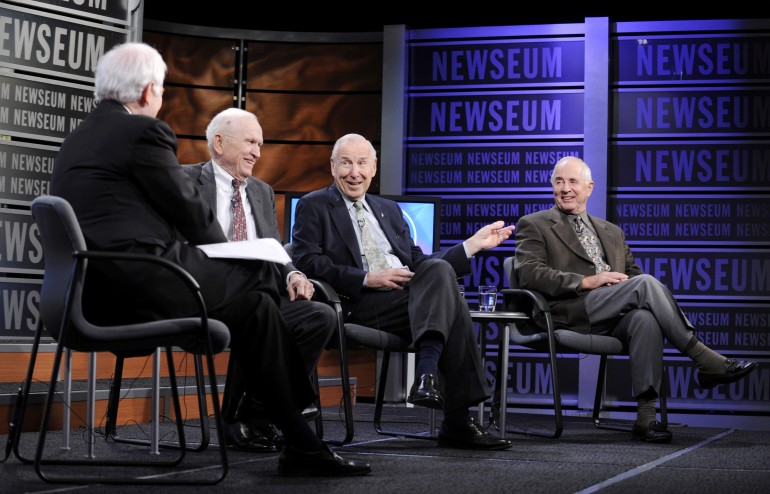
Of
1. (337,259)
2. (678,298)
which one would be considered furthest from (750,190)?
(337,259)

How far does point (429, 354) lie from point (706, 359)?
1.35 m

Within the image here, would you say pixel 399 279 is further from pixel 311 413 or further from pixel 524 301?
pixel 524 301

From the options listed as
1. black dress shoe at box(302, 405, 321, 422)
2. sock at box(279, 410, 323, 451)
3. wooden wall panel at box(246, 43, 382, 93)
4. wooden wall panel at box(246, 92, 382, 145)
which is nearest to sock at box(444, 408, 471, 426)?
black dress shoe at box(302, 405, 321, 422)

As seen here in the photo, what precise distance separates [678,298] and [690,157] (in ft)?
2.74

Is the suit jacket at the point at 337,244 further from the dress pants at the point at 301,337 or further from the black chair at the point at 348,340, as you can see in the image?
the dress pants at the point at 301,337

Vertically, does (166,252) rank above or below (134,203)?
below

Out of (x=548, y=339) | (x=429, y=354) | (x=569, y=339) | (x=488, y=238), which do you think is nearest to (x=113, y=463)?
(x=429, y=354)

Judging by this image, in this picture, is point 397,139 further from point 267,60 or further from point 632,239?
point 632,239

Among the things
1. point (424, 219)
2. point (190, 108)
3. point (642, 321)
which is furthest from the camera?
point (190, 108)

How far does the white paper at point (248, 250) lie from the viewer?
247cm

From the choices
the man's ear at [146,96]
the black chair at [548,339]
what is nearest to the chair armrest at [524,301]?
the black chair at [548,339]

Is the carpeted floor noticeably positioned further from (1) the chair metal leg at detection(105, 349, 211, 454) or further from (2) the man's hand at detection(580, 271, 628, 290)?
(2) the man's hand at detection(580, 271, 628, 290)

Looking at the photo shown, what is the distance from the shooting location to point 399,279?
353 cm

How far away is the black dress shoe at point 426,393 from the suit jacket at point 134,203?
837 millimetres
